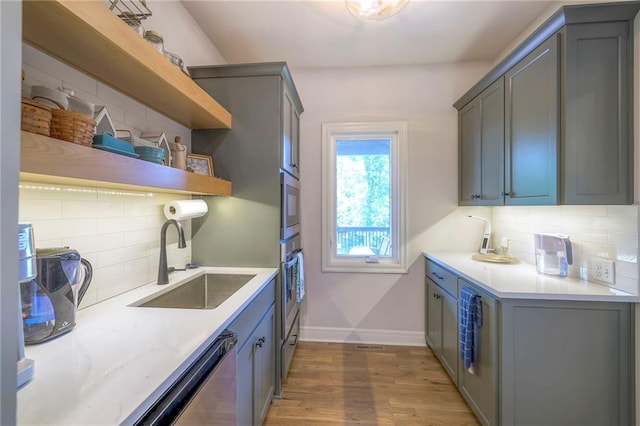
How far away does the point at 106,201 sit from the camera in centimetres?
127

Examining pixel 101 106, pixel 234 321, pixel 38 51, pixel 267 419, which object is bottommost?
pixel 267 419

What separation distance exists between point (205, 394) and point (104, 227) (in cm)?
91

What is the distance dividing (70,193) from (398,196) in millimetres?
2426

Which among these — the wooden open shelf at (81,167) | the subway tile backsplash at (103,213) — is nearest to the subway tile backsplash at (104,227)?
the subway tile backsplash at (103,213)

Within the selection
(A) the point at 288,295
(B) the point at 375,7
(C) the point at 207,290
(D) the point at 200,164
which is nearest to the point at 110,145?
(D) the point at 200,164

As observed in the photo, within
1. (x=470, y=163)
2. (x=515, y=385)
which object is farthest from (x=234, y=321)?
(x=470, y=163)

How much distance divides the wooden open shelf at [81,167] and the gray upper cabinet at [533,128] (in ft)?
6.68

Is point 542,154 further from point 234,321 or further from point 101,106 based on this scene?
point 101,106

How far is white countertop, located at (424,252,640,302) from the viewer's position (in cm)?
138

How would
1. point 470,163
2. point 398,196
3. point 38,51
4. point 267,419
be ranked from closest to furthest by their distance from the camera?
1. point 38,51
2. point 267,419
3. point 470,163
4. point 398,196

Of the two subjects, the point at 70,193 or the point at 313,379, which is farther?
the point at 313,379

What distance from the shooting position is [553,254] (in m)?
1.74

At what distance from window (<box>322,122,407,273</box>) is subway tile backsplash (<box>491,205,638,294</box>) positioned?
100cm

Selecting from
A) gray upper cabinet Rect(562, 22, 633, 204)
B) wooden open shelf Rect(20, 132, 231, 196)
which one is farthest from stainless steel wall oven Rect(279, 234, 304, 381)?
gray upper cabinet Rect(562, 22, 633, 204)
